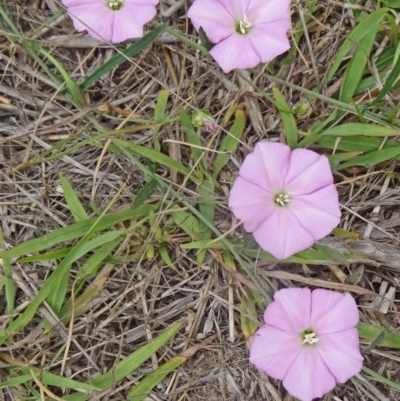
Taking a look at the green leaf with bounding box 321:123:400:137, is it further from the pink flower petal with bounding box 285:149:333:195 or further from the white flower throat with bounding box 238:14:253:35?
the white flower throat with bounding box 238:14:253:35

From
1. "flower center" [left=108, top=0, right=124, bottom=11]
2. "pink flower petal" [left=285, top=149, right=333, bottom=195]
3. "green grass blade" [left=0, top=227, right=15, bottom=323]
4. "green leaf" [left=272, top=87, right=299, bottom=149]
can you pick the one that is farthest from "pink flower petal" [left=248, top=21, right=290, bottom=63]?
"green grass blade" [left=0, top=227, right=15, bottom=323]

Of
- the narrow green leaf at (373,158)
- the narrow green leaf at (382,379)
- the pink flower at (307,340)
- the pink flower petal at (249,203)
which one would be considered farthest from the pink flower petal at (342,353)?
the narrow green leaf at (373,158)

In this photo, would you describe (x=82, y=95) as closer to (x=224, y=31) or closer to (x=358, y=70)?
(x=224, y=31)

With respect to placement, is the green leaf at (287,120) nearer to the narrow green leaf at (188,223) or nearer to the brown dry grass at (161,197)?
the brown dry grass at (161,197)

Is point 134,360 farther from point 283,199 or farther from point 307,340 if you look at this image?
point 283,199

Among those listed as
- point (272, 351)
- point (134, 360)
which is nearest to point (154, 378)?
point (134, 360)

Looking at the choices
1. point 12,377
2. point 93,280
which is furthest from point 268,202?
point 12,377
